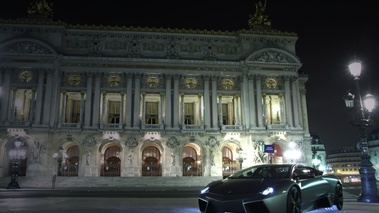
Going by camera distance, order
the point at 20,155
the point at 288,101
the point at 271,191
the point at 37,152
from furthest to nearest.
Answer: the point at 288,101 → the point at 20,155 → the point at 37,152 → the point at 271,191

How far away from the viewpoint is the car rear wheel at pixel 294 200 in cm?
894

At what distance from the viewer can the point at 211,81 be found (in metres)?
49.6

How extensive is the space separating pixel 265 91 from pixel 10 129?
1287 inches

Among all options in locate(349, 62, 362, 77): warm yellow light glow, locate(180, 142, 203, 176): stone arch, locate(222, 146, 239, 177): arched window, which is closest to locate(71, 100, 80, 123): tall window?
locate(180, 142, 203, 176): stone arch

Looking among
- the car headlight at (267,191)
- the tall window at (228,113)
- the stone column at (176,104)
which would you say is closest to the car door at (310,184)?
the car headlight at (267,191)

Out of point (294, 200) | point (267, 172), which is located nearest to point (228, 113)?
point (267, 172)

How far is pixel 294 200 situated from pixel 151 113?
4154 centimetres

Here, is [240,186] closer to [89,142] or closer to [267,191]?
[267,191]

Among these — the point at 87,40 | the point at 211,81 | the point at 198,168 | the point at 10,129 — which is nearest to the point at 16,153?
the point at 10,129

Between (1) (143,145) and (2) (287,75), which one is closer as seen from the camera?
(1) (143,145)

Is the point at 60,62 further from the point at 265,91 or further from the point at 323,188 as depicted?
the point at 323,188

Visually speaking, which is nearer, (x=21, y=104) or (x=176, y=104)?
(x=21, y=104)

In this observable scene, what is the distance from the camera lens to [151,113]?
50.0 meters

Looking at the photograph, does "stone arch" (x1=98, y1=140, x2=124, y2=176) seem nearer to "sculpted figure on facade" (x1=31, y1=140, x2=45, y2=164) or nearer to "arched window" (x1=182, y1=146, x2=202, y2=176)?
"sculpted figure on facade" (x1=31, y1=140, x2=45, y2=164)
